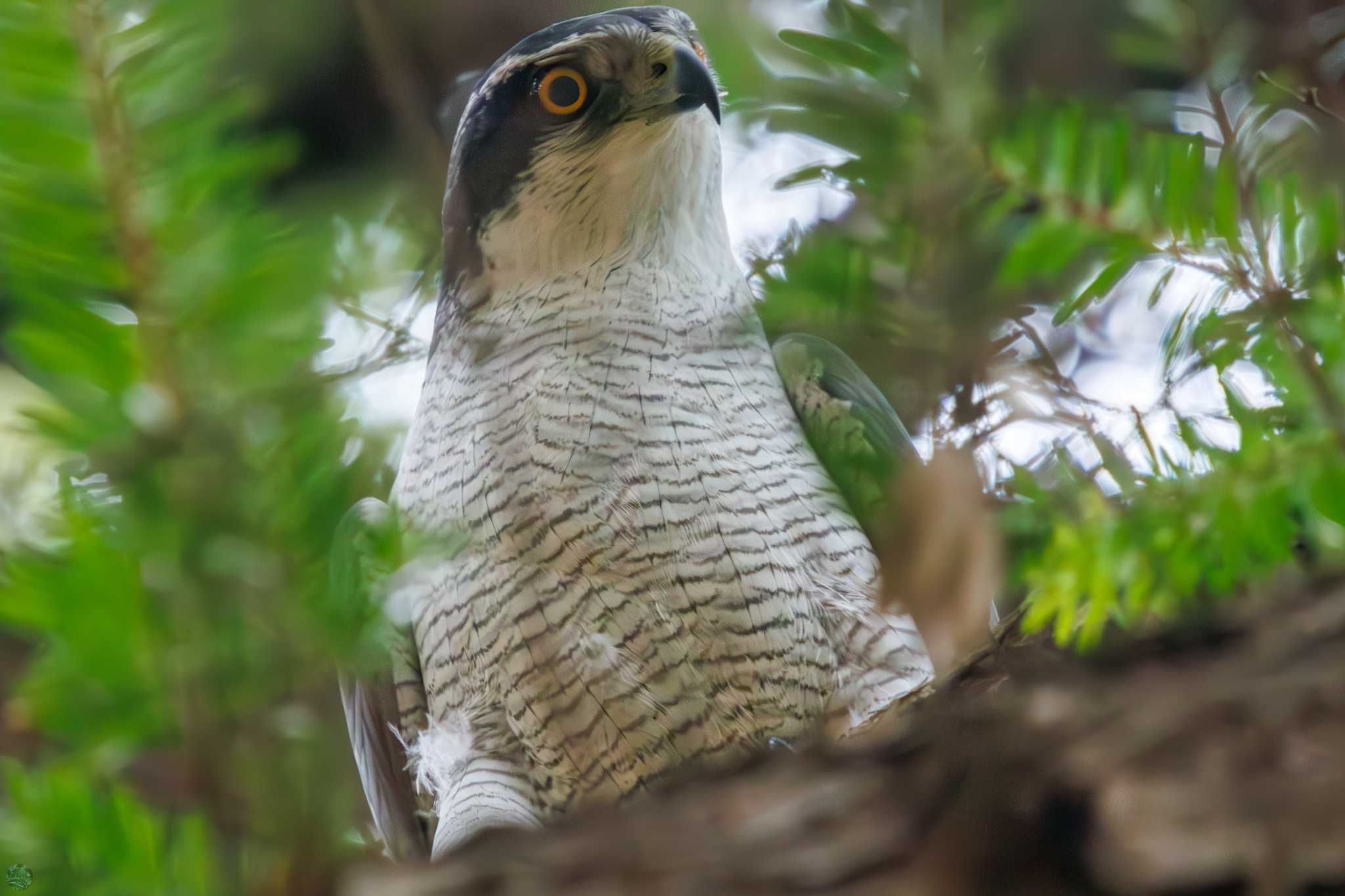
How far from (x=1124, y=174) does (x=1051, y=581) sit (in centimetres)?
47

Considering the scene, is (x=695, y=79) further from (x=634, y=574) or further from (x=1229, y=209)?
(x=1229, y=209)

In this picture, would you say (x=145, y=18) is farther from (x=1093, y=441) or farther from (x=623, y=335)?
(x=623, y=335)

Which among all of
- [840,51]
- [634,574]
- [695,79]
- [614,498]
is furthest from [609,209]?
[840,51]

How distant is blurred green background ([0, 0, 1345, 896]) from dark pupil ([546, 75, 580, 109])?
1.02 metres

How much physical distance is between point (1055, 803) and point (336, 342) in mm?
515

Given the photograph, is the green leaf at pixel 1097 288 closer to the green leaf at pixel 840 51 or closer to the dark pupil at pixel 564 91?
the green leaf at pixel 840 51

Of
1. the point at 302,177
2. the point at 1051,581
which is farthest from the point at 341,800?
the point at 302,177

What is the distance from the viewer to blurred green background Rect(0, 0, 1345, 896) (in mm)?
578

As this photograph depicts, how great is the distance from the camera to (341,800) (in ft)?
1.92

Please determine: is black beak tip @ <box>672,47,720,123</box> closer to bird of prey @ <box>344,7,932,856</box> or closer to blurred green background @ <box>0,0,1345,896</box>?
bird of prey @ <box>344,7,932,856</box>

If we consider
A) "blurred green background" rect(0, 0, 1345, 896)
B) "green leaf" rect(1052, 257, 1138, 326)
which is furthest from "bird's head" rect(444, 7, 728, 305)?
"green leaf" rect(1052, 257, 1138, 326)

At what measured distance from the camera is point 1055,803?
1.72 feet

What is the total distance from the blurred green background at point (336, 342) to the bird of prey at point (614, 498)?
0.89 meters

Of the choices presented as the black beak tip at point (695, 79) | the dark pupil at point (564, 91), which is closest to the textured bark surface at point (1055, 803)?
the black beak tip at point (695, 79)
